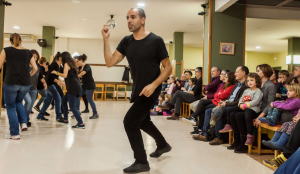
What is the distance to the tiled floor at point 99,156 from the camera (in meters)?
2.17

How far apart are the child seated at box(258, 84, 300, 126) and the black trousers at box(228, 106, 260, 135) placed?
0.15 meters

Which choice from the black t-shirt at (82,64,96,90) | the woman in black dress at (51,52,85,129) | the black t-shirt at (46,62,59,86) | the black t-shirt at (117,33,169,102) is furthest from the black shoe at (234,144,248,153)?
the black t-shirt at (46,62,59,86)

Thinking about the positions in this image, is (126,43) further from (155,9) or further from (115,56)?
(155,9)

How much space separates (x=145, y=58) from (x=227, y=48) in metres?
4.08

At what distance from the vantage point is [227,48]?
559 cm

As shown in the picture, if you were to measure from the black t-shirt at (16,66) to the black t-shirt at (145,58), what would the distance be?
188 centimetres

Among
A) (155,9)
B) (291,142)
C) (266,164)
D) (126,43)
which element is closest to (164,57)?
(126,43)

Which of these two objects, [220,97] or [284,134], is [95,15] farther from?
[284,134]

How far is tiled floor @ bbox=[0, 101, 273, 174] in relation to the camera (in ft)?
7.13

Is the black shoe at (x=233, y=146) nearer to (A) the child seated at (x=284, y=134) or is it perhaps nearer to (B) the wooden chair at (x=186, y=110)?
(A) the child seated at (x=284, y=134)

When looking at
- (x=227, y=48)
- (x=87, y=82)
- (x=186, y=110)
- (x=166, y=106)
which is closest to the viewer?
(x=87, y=82)

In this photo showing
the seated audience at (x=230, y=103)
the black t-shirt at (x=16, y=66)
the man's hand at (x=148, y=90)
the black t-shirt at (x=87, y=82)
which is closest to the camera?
the man's hand at (x=148, y=90)

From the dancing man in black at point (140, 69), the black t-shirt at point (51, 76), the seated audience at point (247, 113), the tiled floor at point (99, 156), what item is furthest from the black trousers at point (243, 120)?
the black t-shirt at point (51, 76)

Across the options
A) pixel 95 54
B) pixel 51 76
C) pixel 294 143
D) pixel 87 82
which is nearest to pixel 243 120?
pixel 294 143
